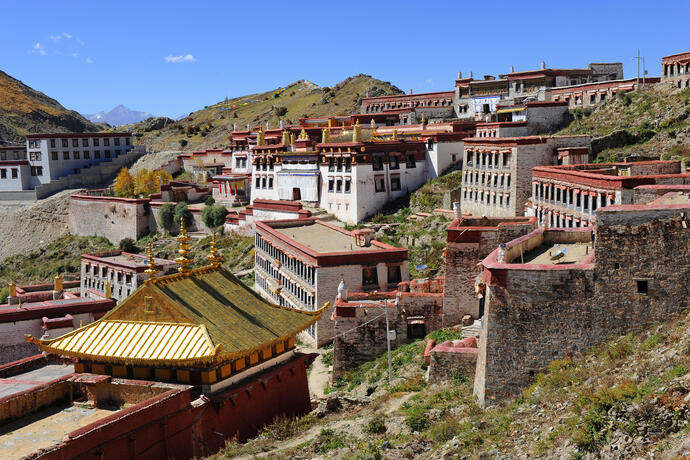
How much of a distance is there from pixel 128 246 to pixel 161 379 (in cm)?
5584

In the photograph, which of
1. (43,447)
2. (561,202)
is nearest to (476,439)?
(43,447)

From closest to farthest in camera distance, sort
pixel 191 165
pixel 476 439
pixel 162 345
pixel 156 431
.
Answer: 1. pixel 476 439
2. pixel 156 431
3. pixel 162 345
4. pixel 191 165

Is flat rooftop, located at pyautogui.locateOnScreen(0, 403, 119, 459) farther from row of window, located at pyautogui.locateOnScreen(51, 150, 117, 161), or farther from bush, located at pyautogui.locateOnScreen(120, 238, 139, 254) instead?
row of window, located at pyautogui.locateOnScreen(51, 150, 117, 161)

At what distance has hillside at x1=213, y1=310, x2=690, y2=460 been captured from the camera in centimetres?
1530

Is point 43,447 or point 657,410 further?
point 43,447

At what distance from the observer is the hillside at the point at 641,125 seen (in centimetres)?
4888

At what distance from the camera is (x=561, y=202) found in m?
39.9

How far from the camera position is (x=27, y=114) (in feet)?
490

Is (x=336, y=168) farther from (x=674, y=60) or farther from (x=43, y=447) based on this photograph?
(x=43, y=447)

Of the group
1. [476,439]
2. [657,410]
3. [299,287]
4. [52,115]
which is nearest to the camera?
[657,410]

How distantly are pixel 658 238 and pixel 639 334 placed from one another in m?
2.37

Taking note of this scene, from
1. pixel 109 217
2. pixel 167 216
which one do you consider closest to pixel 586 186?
pixel 167 216

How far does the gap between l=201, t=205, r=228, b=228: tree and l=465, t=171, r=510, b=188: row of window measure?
27.5 meters

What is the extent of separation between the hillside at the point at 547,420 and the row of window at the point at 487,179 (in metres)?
25.5
